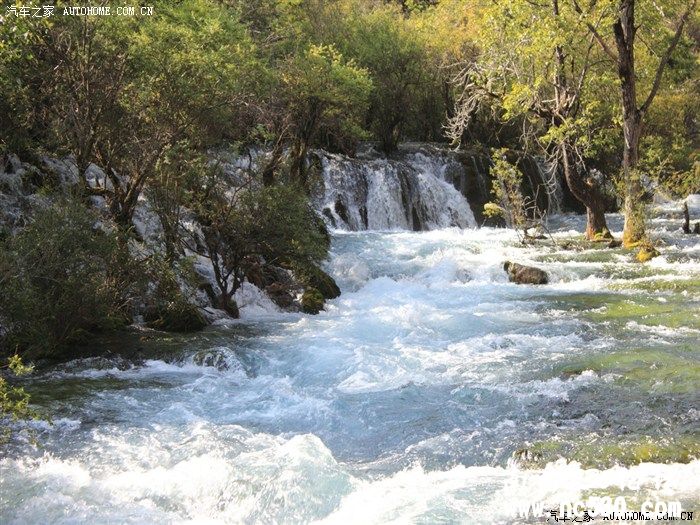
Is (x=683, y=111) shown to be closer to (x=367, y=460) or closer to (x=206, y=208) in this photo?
(x=206, y=208)

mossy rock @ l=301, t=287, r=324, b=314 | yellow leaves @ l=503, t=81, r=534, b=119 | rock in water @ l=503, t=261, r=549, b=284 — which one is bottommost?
mossy rock @ l=301, t=287, r=324, b=314

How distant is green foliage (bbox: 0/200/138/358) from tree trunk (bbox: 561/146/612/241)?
1461 cm

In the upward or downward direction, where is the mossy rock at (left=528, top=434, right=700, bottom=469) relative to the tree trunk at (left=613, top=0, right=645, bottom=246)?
downward

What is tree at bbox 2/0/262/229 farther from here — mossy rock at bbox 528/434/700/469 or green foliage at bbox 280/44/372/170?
mossy rock at bbox 528/434/700/469

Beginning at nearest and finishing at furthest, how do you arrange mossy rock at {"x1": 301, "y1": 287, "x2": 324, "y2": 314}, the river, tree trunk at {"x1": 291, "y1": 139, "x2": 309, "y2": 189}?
1. the river
2. mossy rock at {"x1": 301, "y1": 287, "x2": 324, "y2": 314}
3. tree trunk at {"x1": 291, "y1": 139, "x2": 309, "y2": 189}

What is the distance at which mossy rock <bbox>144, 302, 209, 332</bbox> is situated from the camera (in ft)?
41.7

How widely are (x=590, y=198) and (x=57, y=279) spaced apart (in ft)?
53.5

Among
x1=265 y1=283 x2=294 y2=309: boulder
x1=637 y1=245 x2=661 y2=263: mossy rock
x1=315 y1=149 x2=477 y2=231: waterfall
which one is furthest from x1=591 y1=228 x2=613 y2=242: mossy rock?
x1=265 y1=283 x2=294 y2=309: boulder

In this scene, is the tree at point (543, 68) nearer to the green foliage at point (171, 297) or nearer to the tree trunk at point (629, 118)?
the tree trunk at point (629, 118)

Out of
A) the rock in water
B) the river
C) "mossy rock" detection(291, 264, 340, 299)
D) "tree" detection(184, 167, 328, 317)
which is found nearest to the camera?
the river

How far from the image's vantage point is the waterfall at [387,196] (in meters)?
24.8

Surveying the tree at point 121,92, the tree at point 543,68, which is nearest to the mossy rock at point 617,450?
the tree at point 121,92

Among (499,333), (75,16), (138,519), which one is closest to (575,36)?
(499,333)

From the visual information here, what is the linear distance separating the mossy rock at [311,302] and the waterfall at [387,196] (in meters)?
9.08
